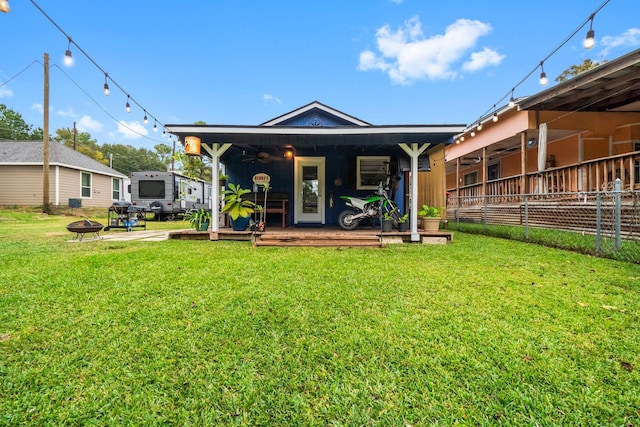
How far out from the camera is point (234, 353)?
5.49ft

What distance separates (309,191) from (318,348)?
6.41m

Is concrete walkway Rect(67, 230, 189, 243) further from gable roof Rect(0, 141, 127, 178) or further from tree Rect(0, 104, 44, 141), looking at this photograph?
tree Rect(0, 104, 44, 141)

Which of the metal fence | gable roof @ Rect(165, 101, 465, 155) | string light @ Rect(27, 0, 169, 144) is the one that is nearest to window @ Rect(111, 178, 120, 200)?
string light @ Rect(27, 0, 169, 144)

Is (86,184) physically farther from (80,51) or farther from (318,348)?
(318,348)

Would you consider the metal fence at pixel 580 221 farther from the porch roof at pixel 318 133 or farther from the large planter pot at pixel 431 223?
the porch roof at pixel 318 133

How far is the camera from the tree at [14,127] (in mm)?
26984

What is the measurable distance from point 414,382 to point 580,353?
1.08 meters

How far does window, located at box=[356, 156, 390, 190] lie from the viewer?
7.71m

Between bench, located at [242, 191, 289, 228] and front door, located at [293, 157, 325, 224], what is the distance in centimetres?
39

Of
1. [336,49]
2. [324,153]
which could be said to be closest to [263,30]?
[336,49]

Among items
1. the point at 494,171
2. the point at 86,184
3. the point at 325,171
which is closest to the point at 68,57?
the point at 325,171

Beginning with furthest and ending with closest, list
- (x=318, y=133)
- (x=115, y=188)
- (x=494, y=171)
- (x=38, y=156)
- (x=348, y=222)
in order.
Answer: (x=115, y=188)
(x=38, y=156)
(x=494, y=171)
(x=348, y=222)
(x=318, y=133)

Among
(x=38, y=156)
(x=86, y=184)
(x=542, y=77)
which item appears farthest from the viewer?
(x=86, y=184)

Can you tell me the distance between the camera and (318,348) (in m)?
1.72
